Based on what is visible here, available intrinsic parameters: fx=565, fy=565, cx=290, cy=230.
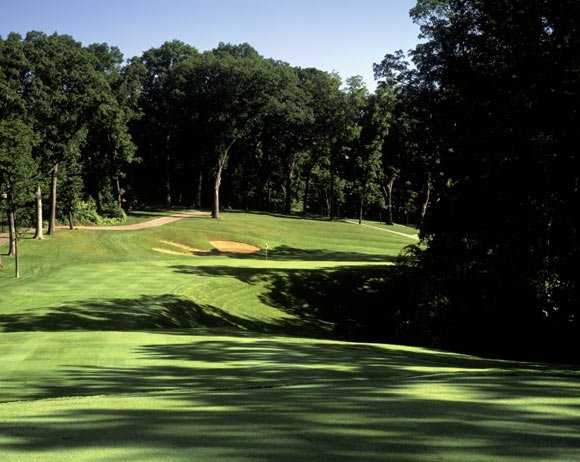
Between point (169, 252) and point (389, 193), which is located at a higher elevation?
point (389, 193)

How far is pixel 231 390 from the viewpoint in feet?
27.8

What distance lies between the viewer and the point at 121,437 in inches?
193

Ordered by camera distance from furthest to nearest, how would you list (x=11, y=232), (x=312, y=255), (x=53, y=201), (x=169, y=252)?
(x=312, y=255)
(x=169, y=252)
(x=53, y=201)
(x=11, y=232)

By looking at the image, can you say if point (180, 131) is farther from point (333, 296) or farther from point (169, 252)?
point (333, 296)

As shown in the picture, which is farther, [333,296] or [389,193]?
[389,193]

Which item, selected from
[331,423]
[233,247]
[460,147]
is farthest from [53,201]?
[331,423]

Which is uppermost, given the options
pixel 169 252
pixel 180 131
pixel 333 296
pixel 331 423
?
pixel 180 131

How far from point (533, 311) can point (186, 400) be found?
64.7ft

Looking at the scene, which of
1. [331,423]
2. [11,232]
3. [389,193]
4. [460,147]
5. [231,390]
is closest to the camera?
[331,423]

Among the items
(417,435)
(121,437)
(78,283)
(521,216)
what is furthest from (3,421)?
(78,283)

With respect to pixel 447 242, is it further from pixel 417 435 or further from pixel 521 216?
pixel 417 435

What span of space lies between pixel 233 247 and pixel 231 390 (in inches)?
1738

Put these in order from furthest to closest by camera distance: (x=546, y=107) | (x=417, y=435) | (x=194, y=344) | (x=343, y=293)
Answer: (x=343, y=293)
(x=546, y=107)
(x=194, y=344)
(x=417, y=435)

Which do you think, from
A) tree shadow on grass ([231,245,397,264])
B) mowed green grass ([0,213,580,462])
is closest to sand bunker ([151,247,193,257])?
tree shadow on grass ([231,245,397,264])
